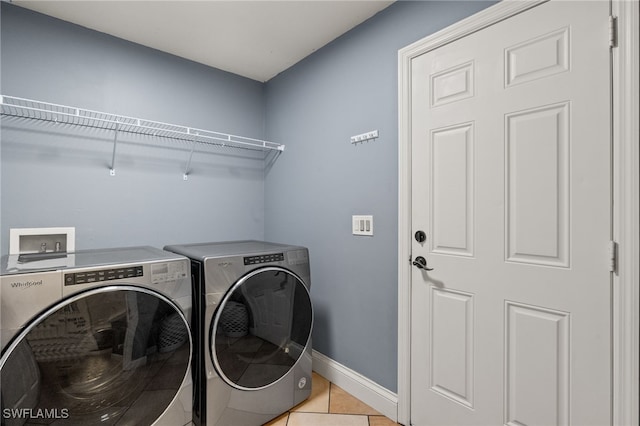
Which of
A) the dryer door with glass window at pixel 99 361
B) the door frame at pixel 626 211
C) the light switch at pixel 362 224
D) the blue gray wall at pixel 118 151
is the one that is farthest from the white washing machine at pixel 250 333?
the door frame at pixel 626 211

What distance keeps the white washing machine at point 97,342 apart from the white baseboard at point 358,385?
94cm

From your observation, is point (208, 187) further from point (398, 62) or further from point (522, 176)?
point (522, 176)

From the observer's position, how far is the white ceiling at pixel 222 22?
1691 mm

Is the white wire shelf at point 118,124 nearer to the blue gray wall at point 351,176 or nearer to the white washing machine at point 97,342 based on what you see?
the blue gray wall at point 351,176

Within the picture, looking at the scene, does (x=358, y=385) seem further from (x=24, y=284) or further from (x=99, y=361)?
(x=24, y=284)

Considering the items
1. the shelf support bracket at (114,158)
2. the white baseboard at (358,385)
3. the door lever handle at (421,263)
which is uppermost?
the shelf support bracket at (114,158)

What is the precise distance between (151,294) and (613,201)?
69.9 inches

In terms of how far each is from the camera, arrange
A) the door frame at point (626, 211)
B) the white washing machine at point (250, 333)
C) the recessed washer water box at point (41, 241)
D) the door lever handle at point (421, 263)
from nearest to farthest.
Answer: the door frame at point (626, 211) < the white washing machine at point (250, 333) < the door lever handle at point (421, 263) < the recessed washer water box at point (41, 241)

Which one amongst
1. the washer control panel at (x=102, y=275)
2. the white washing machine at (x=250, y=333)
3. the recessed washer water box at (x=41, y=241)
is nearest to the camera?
the washer control panel at (x=102, y=275)

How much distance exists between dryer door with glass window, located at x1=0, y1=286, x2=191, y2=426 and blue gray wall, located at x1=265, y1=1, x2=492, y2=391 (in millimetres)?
996

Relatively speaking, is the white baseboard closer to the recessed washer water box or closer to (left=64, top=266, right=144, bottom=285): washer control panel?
(left=64, top=266, right=144, bottom=285): washer control panel

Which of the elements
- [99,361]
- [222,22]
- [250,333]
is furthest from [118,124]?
[250,333]

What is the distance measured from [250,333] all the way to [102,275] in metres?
0.72

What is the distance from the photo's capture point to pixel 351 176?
76.1 inches
